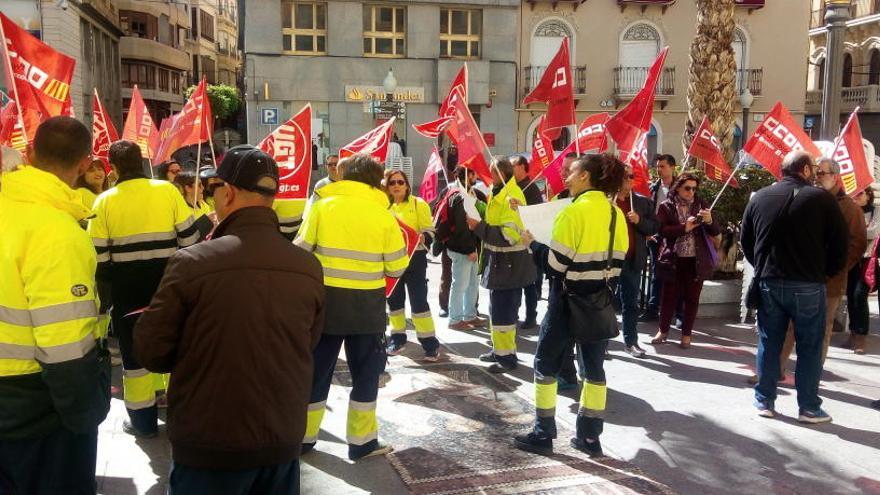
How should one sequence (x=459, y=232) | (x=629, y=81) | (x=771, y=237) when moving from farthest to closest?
(x=629, y=81) → (x=459, y=232) → (x=771, y=237)

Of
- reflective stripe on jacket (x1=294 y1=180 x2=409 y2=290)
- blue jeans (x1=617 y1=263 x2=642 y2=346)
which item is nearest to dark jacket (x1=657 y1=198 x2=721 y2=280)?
blue jeans (x1=617 y1=263 x2=642 y2=346)

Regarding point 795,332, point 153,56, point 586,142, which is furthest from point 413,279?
point 153,56

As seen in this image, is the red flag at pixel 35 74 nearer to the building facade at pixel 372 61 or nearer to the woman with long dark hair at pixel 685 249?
the woman with long dark hair at pixel 685 249

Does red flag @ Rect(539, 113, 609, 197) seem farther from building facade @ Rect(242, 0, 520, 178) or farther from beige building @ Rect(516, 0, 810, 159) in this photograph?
beige building @ Rect(516, 0, 810, 159)

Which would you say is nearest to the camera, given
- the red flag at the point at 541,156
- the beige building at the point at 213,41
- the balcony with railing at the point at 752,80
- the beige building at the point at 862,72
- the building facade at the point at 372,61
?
the red flag at the point at 541,156

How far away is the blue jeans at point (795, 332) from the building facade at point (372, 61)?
71.8 feet

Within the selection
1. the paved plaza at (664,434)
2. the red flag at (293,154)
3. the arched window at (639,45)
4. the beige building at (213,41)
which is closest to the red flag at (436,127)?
the red flag at (293,154)

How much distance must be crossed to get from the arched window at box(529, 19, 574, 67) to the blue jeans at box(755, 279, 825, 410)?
25475 millimetres

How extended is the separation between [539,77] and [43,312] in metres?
28.4

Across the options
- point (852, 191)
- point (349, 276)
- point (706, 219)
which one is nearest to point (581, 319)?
point (349, 276)

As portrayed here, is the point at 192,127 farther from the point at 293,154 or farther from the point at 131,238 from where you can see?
the point at 131,238

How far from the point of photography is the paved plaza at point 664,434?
4445 millimetres

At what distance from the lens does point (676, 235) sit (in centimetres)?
741

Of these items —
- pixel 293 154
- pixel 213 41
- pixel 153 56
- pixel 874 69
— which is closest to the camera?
pixel 293 154
